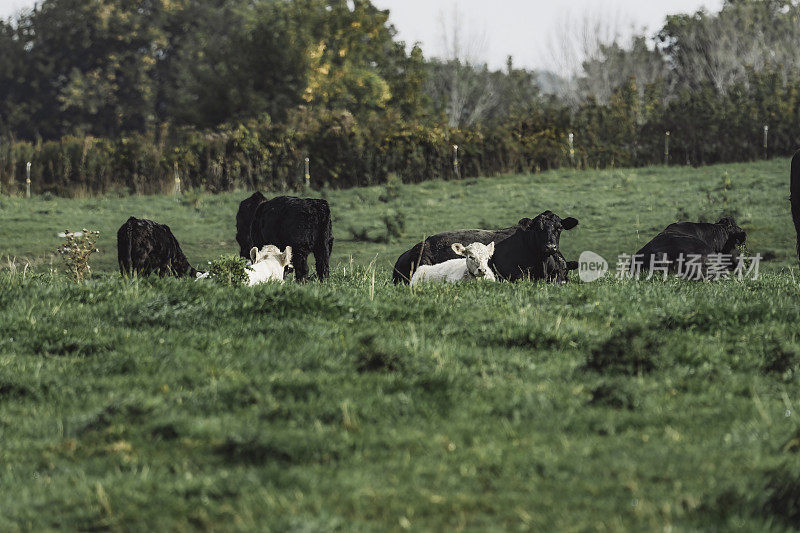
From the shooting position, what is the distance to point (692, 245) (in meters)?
15.8

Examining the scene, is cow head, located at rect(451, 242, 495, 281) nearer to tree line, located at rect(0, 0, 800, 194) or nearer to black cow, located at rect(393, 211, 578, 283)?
black cow, located at rect(393, 211, 578, 283)

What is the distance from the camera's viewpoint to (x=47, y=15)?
68.7m

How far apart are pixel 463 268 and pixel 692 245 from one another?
153 inches

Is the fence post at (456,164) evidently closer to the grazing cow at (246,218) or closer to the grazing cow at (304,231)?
the grazing cow at (246,218)

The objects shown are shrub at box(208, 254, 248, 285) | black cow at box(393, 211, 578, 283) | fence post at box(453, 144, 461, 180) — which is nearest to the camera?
shrub at box(208, 254, 248, 285)

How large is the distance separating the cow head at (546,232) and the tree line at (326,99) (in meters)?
24.1

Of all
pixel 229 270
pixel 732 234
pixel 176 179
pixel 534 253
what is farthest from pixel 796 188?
pixel 176 179

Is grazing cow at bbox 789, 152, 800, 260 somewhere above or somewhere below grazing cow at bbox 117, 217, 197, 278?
above

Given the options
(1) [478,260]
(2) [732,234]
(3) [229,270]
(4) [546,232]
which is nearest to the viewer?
(3) [229,270]

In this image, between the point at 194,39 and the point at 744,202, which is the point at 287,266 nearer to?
the point at 744,202

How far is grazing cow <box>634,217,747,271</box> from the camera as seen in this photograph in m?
15.5

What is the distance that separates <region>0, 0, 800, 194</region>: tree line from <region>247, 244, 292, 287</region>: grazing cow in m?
23.2

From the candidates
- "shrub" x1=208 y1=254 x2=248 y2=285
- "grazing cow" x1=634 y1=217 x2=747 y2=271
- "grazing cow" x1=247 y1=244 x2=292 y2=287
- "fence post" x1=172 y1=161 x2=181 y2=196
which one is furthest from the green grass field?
"fence post" x1=172 y1=161 x2=181 y2=196

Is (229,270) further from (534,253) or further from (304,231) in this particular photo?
(534,253)
